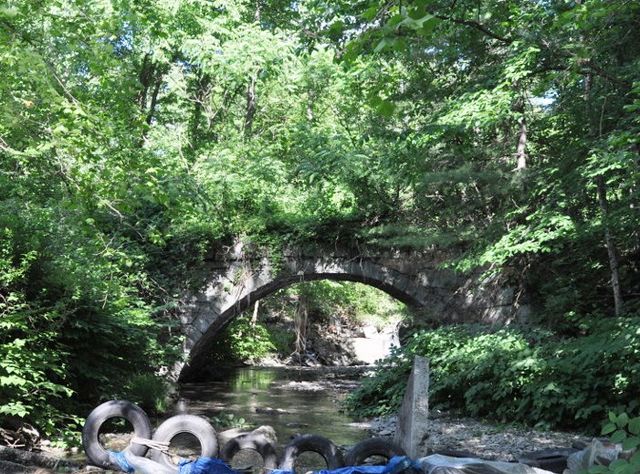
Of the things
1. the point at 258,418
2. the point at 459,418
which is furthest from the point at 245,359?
the point at 459,418

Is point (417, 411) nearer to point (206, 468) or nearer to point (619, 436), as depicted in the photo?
point (206, 468)

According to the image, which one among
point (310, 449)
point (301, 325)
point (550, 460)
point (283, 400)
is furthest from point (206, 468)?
point (301, 325)

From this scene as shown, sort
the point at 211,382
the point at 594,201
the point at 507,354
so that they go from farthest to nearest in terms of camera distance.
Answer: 1. the point at 211,382
2. the point at 594,201
3. the point at 507,354

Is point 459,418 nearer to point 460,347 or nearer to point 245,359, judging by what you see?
point 460,347

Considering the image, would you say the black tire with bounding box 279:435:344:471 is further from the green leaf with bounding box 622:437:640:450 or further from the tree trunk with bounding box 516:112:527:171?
the tree trunk with bounding box 516:112:527:171

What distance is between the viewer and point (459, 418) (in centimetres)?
815

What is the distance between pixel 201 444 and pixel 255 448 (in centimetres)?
50

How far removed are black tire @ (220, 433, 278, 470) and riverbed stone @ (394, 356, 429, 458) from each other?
3.91 ft

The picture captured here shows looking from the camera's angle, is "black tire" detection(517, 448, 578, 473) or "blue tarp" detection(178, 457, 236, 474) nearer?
"black tire" detection(517, 448, 578, 473)

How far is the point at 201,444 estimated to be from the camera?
5902mm

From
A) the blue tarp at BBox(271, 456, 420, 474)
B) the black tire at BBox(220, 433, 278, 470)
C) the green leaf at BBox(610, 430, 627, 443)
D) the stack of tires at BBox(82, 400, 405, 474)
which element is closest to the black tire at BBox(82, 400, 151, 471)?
the stack of tires at BBox(82, 400, 405, 474)

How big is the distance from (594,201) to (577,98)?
141cm

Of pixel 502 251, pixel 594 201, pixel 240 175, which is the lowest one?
pixel 502 251

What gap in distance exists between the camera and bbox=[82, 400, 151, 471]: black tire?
5801 millimetres
